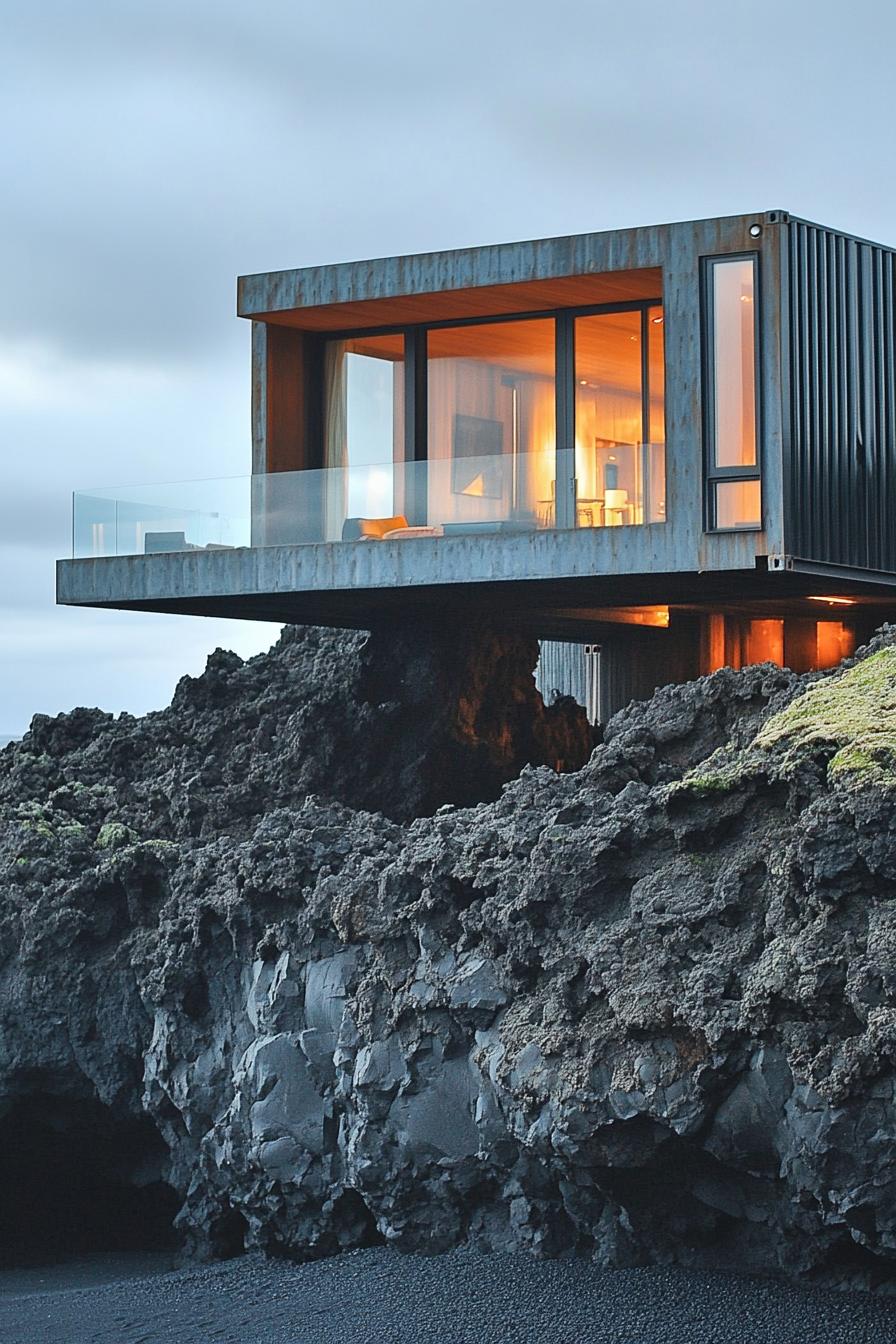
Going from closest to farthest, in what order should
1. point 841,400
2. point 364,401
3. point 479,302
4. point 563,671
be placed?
point 841,400 → point 479,302 → point 364,401 → point 563,671

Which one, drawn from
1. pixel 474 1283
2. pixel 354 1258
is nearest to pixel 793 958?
pixel 474 1283

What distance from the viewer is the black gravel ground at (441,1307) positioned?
11734 millimetres

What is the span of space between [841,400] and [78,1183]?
12.2 meters

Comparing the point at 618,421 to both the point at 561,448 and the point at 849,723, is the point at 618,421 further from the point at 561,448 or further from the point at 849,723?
the point at 849,723

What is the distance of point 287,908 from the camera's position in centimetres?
1553

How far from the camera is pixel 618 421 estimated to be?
1925 cm

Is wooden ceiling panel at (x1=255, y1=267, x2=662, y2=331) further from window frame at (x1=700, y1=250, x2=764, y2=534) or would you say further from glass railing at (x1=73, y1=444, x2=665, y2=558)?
glass railing at (x1=73, y1=444, x2=665, y2=558)

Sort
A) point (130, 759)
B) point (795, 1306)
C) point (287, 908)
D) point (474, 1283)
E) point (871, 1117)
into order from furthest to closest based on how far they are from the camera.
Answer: point (130, 759) → point (287, 908) → point (474, 1283) → point (795, 1306) → point (871, 1117)

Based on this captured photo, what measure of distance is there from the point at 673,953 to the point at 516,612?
1073 cm

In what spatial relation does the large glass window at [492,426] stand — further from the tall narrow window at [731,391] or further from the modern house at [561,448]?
the tall narrow window at [731,391]

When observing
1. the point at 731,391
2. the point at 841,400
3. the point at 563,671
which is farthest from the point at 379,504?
the point at 563,671

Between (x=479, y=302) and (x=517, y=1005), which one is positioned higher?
(x=479, y=302)

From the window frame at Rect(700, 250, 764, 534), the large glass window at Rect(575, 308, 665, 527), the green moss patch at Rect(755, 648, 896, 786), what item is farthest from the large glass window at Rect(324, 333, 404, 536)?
the green moss patch at Rect(755, 648, 896, 786)

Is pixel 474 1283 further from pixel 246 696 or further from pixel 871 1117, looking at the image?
pixel 246 696
